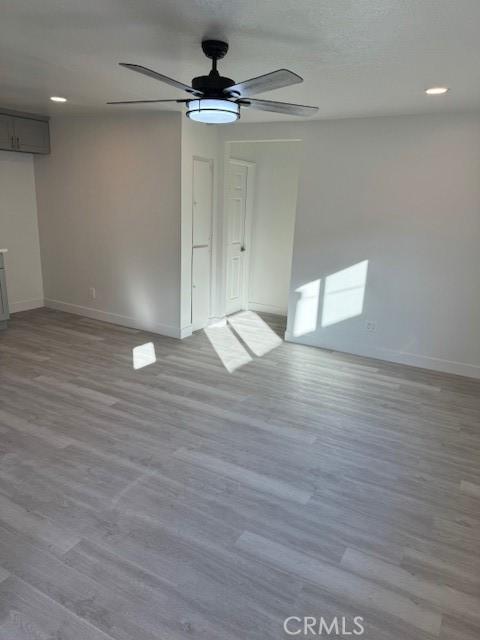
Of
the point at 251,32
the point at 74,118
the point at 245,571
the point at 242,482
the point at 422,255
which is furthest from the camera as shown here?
the point at 74,118

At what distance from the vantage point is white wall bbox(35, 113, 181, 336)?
15.9ft

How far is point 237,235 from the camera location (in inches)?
244

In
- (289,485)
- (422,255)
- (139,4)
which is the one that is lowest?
(289,485)

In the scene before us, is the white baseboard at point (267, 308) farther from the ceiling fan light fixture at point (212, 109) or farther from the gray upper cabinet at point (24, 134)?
the ceiling fan light fixture at point (212, 109)

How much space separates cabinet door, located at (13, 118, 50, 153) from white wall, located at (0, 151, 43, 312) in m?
0.35

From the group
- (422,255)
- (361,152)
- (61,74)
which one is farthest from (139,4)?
(422,255)

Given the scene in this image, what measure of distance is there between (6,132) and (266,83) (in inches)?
173

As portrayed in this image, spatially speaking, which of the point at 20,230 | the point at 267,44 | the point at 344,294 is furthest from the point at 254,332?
the point at 267,44

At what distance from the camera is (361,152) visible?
441 cm

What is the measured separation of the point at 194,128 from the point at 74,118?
1707 millimetres

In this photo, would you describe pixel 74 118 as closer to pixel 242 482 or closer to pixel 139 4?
pixel 139 4

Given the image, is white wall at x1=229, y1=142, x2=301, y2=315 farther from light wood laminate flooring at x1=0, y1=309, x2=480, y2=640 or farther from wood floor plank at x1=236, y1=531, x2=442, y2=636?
wood floor plank at x1=236, y1=531, x2=442, y2=636

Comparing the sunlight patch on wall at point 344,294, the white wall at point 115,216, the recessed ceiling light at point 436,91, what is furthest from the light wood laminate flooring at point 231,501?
the recessed ceiling light at point 436,91

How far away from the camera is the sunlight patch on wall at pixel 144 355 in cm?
432
